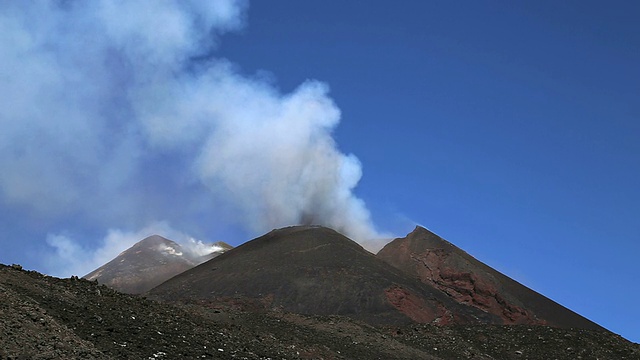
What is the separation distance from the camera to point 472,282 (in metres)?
71.3

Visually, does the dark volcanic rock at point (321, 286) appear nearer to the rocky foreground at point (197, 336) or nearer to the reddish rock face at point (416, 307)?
the reddish rock face at point (416, 307)

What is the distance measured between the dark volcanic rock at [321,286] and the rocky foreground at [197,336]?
16126 mm

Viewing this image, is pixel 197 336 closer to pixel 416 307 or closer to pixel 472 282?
pixel 416 307

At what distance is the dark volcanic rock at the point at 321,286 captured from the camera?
55.0 metres

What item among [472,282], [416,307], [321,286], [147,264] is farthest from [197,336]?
[147,264]

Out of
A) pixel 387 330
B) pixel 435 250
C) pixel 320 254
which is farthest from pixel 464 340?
pixel 435 250

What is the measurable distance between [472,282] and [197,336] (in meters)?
55.0

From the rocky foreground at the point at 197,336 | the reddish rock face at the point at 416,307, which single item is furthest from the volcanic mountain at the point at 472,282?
the rocky foreground at the point at 197,336

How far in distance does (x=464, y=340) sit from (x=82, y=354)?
2641 cm

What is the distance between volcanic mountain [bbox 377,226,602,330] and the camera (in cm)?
6900

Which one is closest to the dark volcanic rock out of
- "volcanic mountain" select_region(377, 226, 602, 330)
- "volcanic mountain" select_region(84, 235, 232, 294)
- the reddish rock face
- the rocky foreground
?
the reddish rock face

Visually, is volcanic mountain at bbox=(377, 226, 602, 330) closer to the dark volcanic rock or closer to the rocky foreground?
the dark volcanic rock

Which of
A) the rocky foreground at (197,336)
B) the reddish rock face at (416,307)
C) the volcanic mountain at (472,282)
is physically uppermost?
the volcanic mountain at (472,282)

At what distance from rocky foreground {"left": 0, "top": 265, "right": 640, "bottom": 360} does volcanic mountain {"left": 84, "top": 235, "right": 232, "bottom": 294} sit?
6515cm
